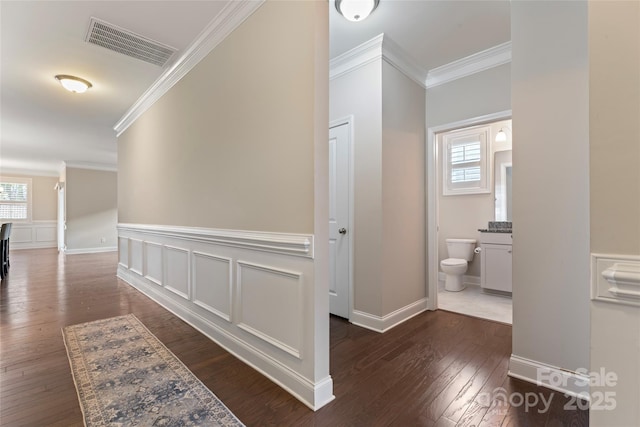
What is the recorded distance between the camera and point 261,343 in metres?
1.96

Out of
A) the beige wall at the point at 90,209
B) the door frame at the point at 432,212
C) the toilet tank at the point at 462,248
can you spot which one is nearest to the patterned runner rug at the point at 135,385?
the door frame at the point at 432,212

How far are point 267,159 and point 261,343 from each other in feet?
4.13

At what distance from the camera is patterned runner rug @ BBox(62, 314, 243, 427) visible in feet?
4.87

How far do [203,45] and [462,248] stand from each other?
4168 millimetres

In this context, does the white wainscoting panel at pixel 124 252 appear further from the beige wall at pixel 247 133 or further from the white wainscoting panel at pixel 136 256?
the beige wall at pixel 247 133

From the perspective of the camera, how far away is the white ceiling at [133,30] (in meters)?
2.19

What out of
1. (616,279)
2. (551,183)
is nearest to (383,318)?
(551,183)

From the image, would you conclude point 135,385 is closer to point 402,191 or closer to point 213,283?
point 213,283

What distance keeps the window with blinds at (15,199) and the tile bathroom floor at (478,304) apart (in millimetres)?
12731

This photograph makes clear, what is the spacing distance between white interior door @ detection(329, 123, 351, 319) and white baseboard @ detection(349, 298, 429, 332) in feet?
0.52

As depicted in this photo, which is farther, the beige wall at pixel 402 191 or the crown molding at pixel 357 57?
the beige wall at pixel 402 191

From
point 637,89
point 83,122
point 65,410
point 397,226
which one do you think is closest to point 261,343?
point 65,410

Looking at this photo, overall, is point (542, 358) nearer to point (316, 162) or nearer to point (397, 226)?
point (397, 226)

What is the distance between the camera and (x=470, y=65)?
9.57 ft
